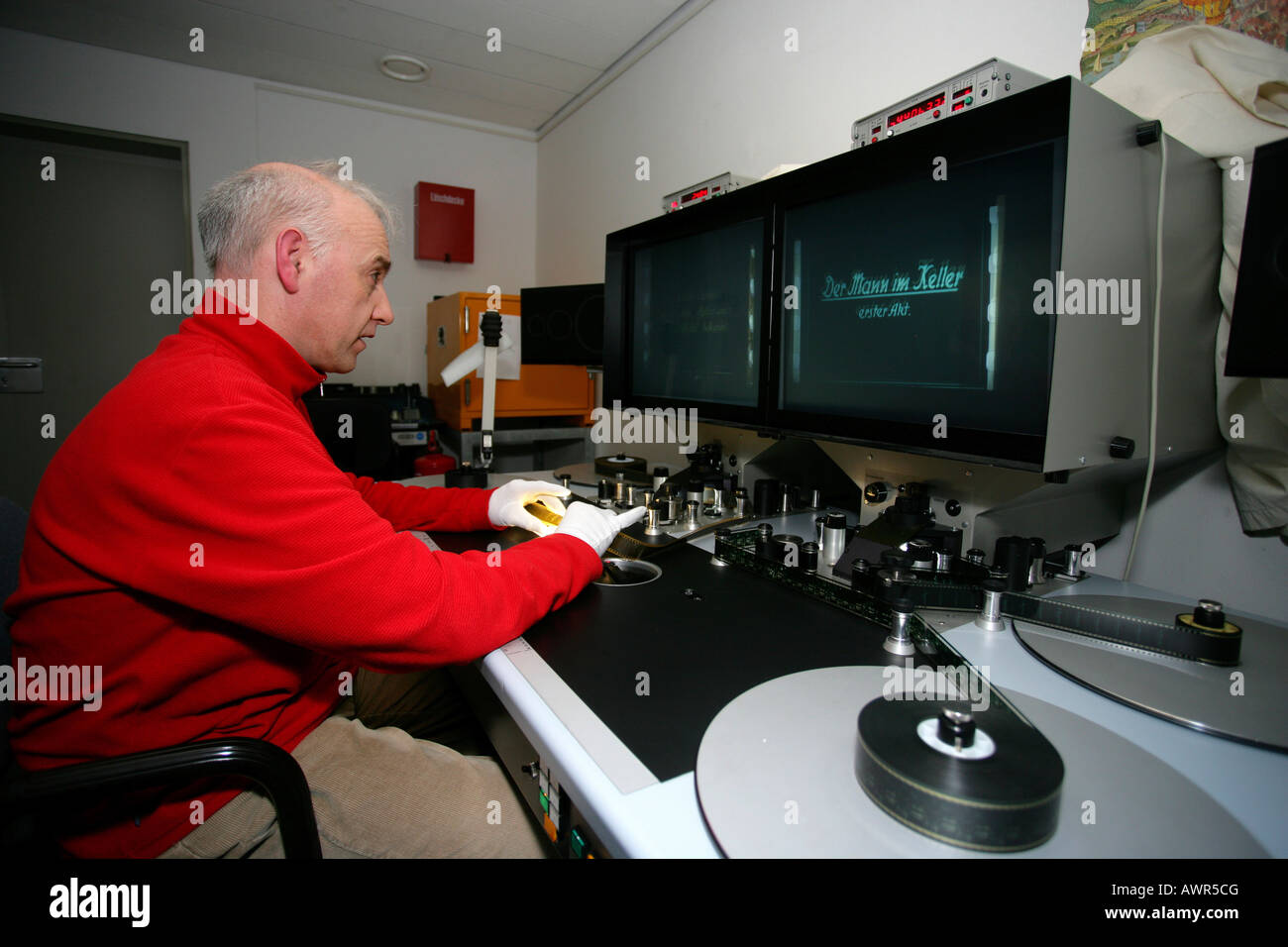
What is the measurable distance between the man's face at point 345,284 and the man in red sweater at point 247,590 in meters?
0.02

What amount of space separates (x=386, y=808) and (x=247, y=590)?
37cm

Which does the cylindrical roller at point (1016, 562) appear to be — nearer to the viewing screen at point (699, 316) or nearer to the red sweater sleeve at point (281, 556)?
the viewing screen at point (699, 316)

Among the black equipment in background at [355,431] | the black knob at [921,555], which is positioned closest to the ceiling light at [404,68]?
the black equipment in background at [355,431]

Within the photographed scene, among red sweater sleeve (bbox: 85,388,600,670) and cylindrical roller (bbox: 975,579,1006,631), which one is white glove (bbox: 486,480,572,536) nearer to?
red sweater sleeve (bbox: 85,388,600,670)

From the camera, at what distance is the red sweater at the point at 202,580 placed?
2.35ft

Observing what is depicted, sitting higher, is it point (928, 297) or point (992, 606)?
point (928, 297)

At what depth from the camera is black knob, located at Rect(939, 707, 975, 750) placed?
47 centimetres

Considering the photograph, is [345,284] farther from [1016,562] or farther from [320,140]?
[320,140]

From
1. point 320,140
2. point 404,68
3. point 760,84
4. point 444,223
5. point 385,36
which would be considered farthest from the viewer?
point 444,223

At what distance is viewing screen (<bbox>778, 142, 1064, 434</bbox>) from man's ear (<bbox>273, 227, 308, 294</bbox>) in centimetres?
81

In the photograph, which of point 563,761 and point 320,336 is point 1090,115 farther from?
point 320,336

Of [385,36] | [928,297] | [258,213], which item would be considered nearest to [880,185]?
[928,297]

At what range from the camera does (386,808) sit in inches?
34.0
